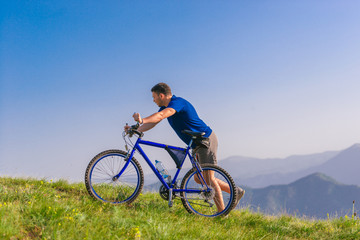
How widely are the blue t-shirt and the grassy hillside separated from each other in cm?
166

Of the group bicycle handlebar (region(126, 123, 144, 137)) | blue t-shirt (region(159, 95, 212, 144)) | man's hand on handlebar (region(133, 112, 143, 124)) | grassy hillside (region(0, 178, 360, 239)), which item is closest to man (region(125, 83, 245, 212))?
blue t-shirt (region(159, 95, 212, 144))

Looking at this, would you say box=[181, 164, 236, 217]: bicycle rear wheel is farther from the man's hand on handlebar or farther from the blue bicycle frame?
the man's hand on handlebar

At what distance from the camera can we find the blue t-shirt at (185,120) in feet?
20.4

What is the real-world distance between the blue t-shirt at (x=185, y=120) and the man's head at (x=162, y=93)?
0.13 meters

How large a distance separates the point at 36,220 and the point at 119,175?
196 centimetres

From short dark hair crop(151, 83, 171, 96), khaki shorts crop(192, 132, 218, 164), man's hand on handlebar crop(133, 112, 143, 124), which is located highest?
short dark hair crop(151, 83, 171, 96)

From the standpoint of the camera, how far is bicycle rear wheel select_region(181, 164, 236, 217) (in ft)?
20.5

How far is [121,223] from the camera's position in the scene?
450 centimetres

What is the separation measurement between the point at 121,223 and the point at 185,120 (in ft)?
8.40

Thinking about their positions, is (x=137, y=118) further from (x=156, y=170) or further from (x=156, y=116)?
(x=156, y=170)

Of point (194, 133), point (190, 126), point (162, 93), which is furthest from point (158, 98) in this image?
point (194, 133)

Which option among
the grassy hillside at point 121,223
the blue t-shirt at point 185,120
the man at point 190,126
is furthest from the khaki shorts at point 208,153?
the grassy hillside at point 121,223

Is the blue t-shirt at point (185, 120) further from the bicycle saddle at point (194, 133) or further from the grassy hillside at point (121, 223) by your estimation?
the grassy hillside at point (121, 223)

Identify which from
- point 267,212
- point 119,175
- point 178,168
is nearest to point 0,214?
point 119,175
